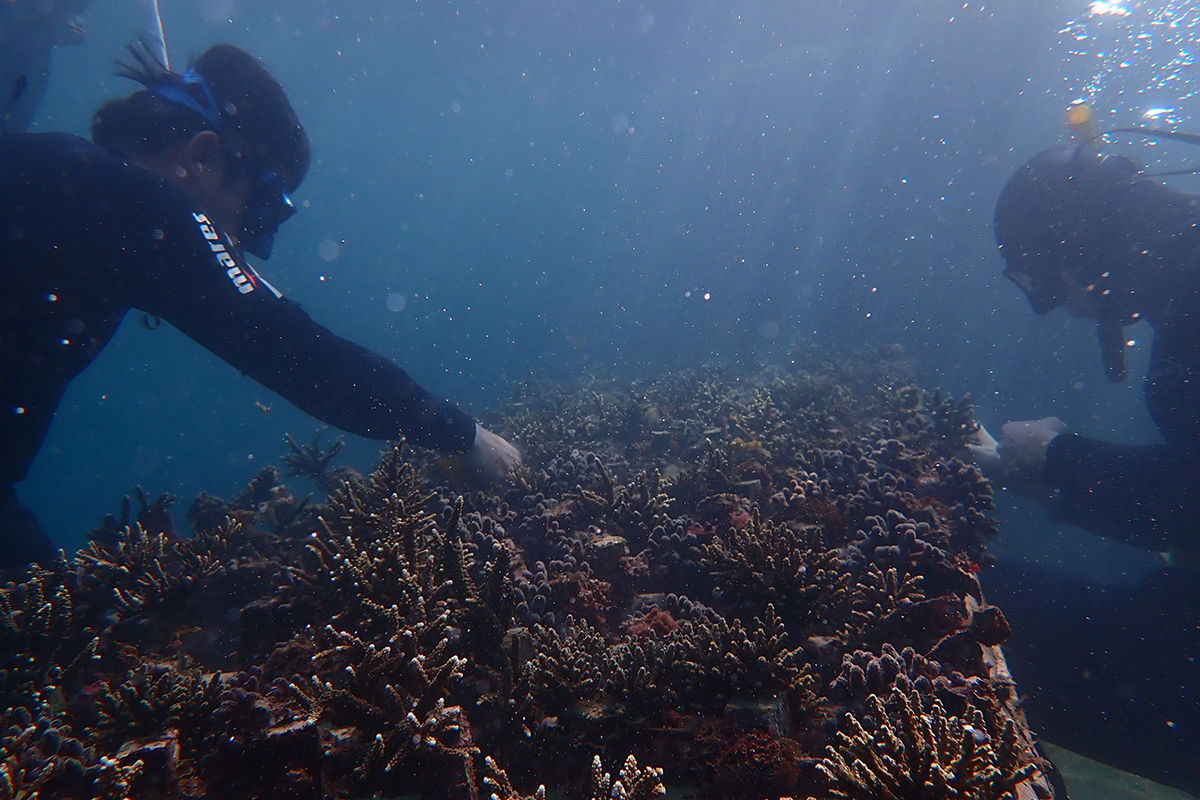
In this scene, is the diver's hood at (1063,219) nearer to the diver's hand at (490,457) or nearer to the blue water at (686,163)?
the diver's hand at (490,457)

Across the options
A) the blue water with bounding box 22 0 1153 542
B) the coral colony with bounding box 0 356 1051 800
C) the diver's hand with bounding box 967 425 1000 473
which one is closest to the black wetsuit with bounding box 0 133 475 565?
the coral colony with bounding box 0 356 1051 800

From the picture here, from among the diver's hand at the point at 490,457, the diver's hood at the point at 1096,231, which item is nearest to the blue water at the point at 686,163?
the diver's hood at the point at 1096,231

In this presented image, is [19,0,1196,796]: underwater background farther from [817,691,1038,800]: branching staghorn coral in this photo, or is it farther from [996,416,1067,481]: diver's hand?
[817,691,1038,800]: branching staghorn coral

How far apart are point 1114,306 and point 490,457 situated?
8694 millimetres

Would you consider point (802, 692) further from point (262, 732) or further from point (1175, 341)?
point (1175, 341)

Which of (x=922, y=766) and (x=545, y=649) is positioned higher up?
(x=545, y=649)

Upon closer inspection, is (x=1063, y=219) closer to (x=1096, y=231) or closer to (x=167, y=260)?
(x=1096, y=231)

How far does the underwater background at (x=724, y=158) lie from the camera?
30094 millimetres

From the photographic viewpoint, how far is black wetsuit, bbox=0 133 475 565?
9.82 ft

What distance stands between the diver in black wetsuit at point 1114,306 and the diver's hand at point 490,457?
6.35 meters

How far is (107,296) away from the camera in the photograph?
10.7 feet

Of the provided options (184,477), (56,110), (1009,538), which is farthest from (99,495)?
(1009,538)

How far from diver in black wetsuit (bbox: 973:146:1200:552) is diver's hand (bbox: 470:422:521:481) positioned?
635 cm

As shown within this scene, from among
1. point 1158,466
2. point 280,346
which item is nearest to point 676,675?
point 280,346
